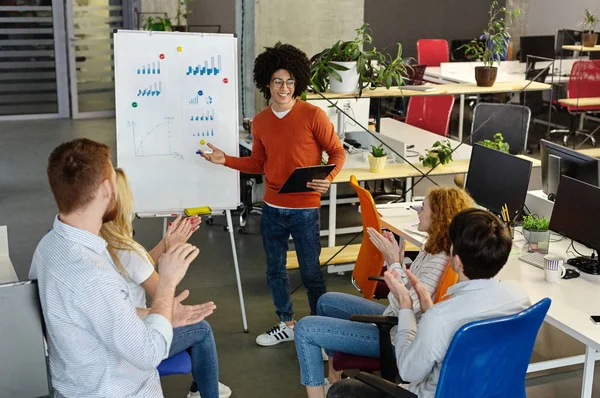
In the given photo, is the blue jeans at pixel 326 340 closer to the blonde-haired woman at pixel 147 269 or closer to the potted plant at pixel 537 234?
the blonde-haired woman at pixel 147 269

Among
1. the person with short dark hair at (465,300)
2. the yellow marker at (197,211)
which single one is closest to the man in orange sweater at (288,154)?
the yellow marker at (197,211)

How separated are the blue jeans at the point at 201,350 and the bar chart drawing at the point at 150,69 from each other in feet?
4.95

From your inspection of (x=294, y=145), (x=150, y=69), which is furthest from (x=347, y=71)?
(x=150, y=69)

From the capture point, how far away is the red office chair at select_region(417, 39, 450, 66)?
10695 mm

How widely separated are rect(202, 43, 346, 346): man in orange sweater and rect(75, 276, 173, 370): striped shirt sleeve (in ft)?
6.23

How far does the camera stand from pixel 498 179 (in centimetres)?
415

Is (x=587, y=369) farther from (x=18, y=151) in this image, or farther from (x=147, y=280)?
(x=18, y=151)

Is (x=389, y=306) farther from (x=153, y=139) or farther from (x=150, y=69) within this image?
(x=150, y=69)

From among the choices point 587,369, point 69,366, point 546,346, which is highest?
point 69,366

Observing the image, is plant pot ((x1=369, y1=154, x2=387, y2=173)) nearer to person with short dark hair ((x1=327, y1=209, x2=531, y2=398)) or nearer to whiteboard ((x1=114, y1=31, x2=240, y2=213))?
whiteboard ((x1=114, y1=31, x2=240, y2=213))

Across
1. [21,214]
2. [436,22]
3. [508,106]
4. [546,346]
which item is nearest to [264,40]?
[508,106]

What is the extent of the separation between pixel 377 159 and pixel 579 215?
183 centimetres

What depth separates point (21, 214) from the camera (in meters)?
6.69

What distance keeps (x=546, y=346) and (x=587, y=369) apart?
3.68 ft
